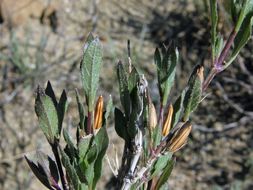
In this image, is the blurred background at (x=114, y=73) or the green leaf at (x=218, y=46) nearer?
the green leaf at (x=218, y=46)

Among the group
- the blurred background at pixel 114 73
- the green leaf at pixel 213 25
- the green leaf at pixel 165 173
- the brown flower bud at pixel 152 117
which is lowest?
the blurred background at pixel 114 73

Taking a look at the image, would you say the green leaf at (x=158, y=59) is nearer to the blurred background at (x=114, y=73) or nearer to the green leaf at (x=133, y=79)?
the green leaf at (x=133, y=79)

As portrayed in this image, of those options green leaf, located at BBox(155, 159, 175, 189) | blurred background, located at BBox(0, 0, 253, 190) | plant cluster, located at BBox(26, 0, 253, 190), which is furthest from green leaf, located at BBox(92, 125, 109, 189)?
blurred background, located at BBox(0, 0, 253, 190)

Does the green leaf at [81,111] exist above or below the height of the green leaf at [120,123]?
above

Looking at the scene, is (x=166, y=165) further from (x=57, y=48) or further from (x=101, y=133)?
(x=57, y=48)

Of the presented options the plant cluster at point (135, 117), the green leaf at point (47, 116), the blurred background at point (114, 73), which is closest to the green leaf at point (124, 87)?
the plant cluster at point (135, 117)

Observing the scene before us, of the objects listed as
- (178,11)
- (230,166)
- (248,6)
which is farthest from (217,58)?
(178,11)

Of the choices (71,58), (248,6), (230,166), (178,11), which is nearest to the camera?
(248,6)

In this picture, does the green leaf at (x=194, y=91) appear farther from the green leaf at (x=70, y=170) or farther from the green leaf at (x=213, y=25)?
Answer: the green leaf at (x=70, y=170)
